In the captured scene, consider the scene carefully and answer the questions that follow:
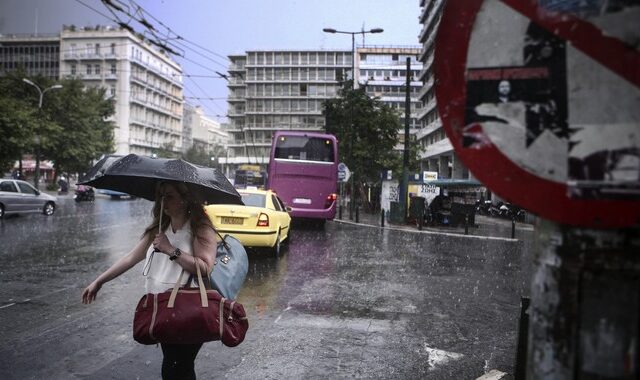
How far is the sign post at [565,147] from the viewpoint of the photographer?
1.18 meters

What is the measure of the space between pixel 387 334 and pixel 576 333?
3963 millimetres

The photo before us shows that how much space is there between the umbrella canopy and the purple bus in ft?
48.1

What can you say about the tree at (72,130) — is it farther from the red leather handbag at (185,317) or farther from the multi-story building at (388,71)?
the multi-story building at (388,71)

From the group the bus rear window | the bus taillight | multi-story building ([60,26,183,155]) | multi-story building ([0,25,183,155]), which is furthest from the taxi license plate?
multi-story building ([60,26,183,155])

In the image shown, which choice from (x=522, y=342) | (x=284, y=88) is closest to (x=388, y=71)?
(x=284, y=88)

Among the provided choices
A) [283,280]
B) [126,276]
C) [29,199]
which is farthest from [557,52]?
[29,199]

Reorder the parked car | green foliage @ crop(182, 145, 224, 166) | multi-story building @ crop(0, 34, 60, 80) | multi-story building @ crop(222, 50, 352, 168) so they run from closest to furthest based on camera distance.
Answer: the parked car
multi-story building @ crop(0, 34, 60, 80)
green foliage @ crop(182, 145, 224, 166)
multi-story building @ crop(222, 50, 352, 168)

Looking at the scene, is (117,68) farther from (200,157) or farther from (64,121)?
(64,121)

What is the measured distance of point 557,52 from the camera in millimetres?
1271

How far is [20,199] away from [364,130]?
20083mm

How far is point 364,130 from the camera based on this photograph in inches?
1252

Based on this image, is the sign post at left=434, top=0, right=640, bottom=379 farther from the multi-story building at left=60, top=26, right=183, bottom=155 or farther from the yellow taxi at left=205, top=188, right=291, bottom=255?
the multi-story building at left=60, top=26, right=183, bottom=155

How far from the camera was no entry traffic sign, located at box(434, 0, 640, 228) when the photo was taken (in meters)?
1.18

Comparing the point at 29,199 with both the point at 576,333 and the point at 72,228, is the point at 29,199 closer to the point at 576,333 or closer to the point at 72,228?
the point at 72,228
